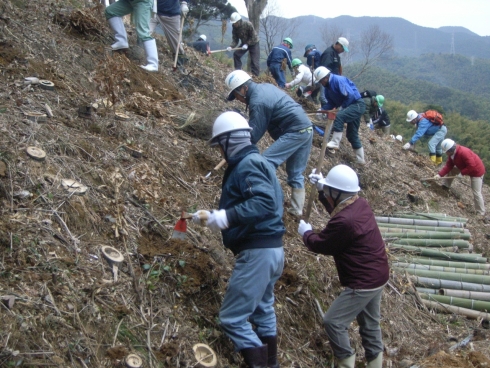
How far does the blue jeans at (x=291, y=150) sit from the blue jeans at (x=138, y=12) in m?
2.99

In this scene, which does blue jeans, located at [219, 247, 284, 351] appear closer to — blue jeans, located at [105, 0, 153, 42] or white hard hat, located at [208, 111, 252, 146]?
white hard hat, located at [208, 111, 252, 146]

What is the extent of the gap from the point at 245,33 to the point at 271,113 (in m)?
6.04

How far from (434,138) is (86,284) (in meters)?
12.6

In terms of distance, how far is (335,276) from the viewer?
5.47 meters

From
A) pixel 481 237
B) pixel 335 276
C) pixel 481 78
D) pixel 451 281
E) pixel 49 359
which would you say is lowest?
pixel 481 78


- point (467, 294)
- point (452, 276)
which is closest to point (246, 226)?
point (467, 294)

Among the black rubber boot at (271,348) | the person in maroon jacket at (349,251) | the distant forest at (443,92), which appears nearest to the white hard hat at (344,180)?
the person in maroon jacket at (349,251)

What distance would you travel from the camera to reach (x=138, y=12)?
23.0 ft

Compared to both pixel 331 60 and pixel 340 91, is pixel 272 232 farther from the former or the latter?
pixel 331 60

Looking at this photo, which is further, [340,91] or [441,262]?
[340,91]

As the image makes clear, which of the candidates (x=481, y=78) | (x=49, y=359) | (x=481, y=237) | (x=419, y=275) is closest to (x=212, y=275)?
(x=49, y=359)

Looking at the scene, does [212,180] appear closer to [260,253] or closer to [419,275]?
[260,253]

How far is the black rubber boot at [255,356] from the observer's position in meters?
3.29

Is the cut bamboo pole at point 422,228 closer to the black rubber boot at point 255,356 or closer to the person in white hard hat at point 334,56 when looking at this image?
the person in white hard hat at point 334,56
